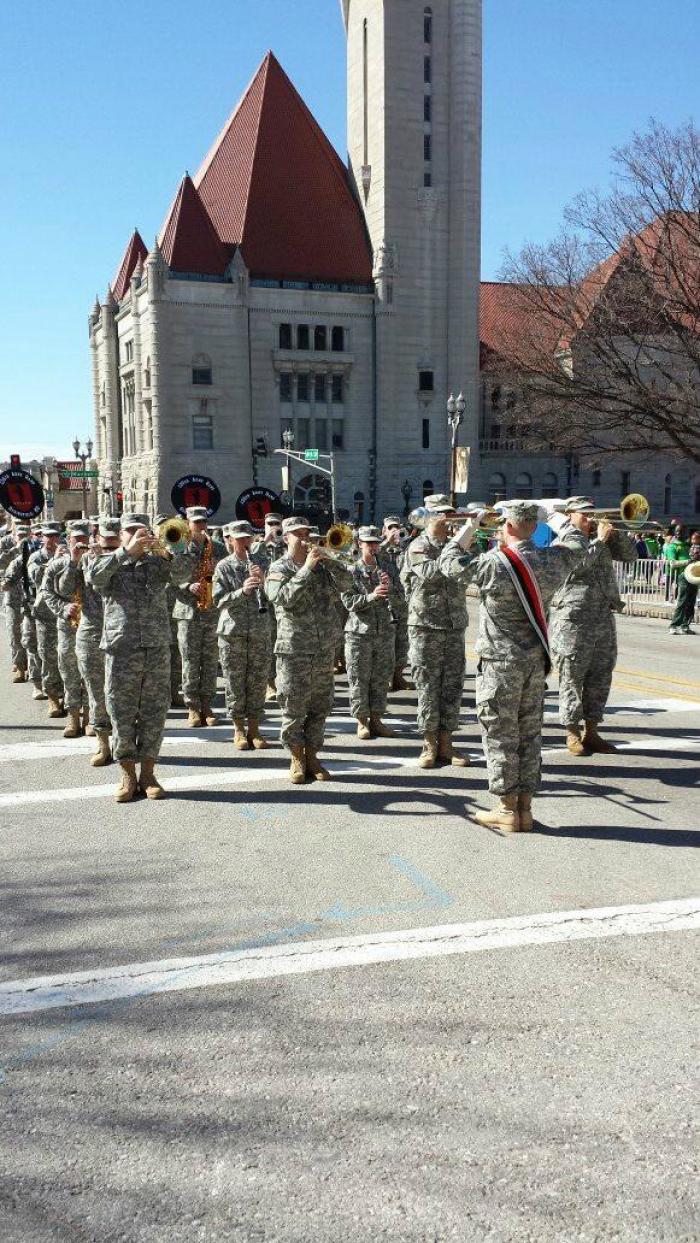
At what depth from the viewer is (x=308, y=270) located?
6600cm

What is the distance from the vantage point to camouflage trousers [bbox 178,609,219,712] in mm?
11383

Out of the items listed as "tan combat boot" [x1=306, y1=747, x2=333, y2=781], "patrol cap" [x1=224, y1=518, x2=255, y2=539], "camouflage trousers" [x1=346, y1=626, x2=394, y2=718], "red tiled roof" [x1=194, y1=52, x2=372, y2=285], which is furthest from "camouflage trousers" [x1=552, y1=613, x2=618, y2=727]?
"red tiled roof" [x1=194, y1=52, x2=372, y2=285]

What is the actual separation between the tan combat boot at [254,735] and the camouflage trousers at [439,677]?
179 cm

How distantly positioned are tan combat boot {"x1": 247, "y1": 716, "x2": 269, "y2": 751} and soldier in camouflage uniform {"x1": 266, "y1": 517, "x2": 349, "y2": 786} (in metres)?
1.35

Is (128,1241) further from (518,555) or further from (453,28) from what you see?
(453,28)

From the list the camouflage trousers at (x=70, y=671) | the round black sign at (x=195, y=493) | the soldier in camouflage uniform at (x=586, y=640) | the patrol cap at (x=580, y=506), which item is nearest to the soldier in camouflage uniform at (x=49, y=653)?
the camouflage trousers at (x=70, y=671)

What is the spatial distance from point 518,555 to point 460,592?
224 cm

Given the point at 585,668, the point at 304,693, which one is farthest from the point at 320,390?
the point at 304,693

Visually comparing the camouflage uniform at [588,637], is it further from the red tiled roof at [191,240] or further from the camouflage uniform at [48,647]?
the red tiled roof at [191,240]

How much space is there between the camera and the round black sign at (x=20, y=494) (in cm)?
1536

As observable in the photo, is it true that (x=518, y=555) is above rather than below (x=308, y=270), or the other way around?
below

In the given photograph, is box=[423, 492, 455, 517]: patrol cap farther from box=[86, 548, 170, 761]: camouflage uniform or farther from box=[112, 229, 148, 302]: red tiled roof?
box=[112, 229, 148, 302]: red tiled roof

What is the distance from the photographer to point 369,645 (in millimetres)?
10555

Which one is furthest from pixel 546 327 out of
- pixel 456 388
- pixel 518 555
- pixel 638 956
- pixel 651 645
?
pixel 638 956
